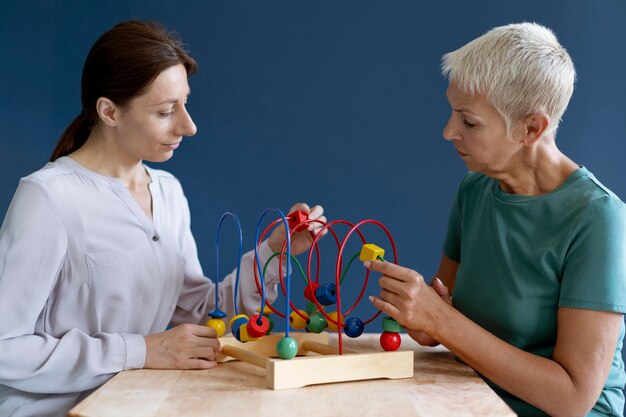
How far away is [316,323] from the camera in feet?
6.00

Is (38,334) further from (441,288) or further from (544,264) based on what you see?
(544,264)

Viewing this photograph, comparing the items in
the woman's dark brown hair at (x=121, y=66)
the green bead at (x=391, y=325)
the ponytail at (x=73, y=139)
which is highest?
the woman's dark brown hair at (x=121, y=66)

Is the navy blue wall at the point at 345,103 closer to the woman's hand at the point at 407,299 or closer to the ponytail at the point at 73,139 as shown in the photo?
the ponytail at the point at 73,139

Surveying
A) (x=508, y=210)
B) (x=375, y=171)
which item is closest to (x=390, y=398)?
(x=508, y=210)

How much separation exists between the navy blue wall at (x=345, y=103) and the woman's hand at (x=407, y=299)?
1.55m

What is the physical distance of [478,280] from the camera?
1.86 m

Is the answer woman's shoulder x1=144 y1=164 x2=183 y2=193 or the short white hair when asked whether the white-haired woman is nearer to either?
the short white hair

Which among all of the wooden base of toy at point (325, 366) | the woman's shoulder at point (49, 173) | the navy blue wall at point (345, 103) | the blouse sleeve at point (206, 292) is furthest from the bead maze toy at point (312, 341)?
the navy blue wall at point (345, 103)

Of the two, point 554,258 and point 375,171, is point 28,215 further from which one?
point 375,171

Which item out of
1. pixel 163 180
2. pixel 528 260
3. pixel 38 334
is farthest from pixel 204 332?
pixel 528 260

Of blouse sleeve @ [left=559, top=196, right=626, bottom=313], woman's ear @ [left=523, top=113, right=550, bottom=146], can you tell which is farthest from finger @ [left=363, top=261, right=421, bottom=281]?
woman's ear @ [left=523, top=113, right=550, bottom=146]

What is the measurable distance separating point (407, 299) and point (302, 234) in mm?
428

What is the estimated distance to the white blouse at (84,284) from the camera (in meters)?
1.68

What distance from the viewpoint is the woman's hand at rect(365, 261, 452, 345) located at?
1635 millimetres
